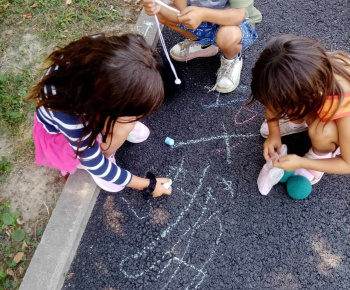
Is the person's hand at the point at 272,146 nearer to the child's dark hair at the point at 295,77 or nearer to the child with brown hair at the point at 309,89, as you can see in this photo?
the child with brown hair at the point at 309,89

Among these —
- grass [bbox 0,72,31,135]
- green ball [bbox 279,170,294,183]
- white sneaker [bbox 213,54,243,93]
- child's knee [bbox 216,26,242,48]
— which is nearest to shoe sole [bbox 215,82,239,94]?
white sneaker [bbox 213,54,243,93]

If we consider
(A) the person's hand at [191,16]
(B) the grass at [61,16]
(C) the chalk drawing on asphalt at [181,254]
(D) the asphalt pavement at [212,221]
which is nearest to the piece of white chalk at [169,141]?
(D) the asphalt pavement at [212,221]

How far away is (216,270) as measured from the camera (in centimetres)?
180

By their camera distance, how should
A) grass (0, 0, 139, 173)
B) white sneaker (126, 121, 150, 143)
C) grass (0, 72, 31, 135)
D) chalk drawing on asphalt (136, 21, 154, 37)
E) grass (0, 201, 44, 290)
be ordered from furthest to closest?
1. chalk drawing on asphalt (136, 21, 154, 37)
2. grass (0, 0, 139, 173)
3. grass (0, 72, 31, 135)
4. white sneaker (126, 121, 150, 143)
5. grass (0, 201, 44, 290)

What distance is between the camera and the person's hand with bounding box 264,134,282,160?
1.94 meters

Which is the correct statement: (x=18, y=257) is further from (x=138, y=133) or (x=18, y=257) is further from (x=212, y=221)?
(x=212, y=221)

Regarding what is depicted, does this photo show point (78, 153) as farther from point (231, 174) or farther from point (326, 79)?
point (326, 79)

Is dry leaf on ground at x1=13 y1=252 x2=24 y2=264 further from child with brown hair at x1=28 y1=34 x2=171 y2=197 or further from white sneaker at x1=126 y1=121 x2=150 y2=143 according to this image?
white sneaker at x1=126 y1=121 x2=150 y2=143

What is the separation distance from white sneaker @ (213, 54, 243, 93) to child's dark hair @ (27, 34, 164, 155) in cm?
95

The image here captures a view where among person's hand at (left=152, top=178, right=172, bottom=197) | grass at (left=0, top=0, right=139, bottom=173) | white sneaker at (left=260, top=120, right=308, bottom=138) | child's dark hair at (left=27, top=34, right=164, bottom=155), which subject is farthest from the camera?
grass at (left=0, top=0, right=139, bottom=173)

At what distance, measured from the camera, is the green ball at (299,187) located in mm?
1902

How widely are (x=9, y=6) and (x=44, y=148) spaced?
1742mm

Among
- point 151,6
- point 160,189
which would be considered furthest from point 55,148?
point 151,6

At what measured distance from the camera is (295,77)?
1.41 m
